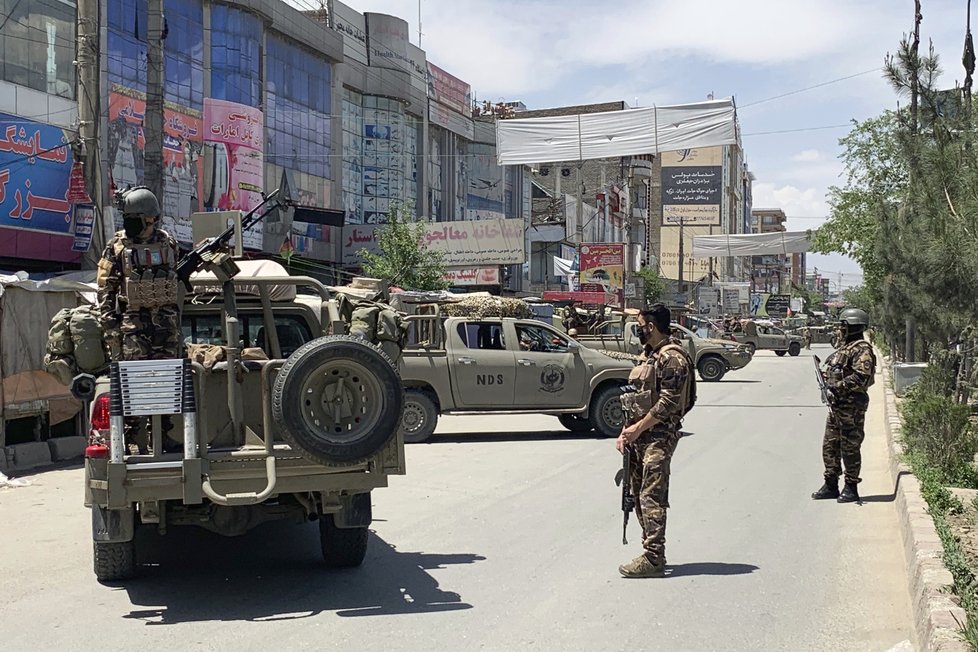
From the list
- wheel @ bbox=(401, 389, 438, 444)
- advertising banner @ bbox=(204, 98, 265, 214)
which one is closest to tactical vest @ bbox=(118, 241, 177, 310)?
wheel @ bbox=(401, 389, 438, 444)

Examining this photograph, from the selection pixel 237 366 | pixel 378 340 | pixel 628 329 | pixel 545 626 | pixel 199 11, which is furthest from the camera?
pixel 199 11

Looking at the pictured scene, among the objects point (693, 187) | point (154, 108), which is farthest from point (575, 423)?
point (693, 187)

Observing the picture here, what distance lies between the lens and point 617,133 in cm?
2159

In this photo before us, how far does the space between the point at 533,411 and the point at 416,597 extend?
8.81 m

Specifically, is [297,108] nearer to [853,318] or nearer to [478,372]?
[478,372]

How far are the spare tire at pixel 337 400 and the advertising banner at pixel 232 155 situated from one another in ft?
72.7

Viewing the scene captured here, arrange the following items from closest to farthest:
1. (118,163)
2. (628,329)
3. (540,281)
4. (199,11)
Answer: (118,163) → (628,329) → (199,11) → (540,281)

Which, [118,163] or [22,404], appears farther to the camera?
[118,163]

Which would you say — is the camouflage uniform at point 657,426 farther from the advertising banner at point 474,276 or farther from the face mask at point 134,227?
the advertising banner at point 474,276

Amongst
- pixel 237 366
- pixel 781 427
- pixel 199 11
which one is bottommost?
pixel 781 427

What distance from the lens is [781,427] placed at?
646 inches

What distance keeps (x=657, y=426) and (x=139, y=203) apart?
3585 millimetres

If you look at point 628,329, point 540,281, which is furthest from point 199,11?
point 540,281

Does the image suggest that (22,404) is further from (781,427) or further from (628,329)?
(628,329)
